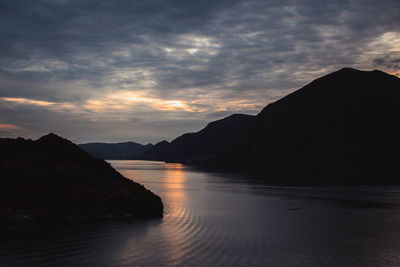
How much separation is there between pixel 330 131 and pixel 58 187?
135196 mm

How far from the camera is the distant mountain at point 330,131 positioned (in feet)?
433

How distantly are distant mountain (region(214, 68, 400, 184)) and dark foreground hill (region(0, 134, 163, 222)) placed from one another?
94.9 metres

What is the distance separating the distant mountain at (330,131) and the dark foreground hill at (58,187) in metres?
94.9

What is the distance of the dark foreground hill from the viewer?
24938 mm

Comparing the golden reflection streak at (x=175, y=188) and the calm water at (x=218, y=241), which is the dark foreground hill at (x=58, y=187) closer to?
the calm water at (x=218, y=241)

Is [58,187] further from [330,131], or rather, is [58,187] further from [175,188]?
[330,131]

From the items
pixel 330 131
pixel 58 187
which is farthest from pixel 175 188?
pixel 330 131

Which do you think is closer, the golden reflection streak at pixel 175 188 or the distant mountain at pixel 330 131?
the golden reflection streak at pixel 175 188

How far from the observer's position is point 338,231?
894 inches

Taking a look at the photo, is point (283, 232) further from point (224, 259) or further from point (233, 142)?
point (233, 142)

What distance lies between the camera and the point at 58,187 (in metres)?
26.8

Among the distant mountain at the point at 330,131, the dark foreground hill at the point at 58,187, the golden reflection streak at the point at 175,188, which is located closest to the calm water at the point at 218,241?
the dark foreground hill at the point at 58,187

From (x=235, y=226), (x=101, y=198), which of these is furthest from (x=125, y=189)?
(x=235, y=226)

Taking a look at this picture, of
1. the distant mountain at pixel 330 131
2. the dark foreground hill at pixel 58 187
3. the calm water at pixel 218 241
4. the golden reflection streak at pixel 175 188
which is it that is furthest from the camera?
the distant mountain at pixel 330 131
